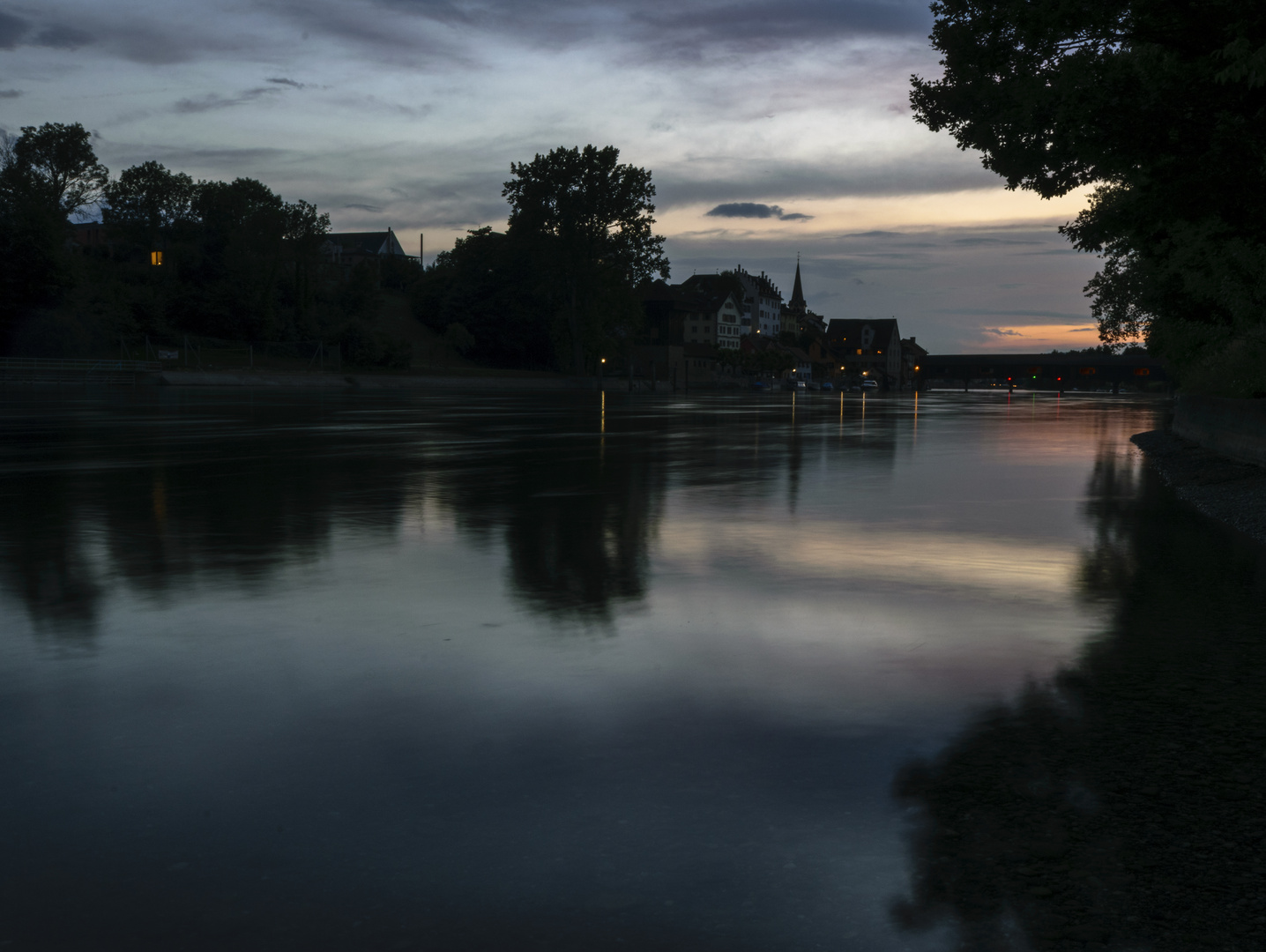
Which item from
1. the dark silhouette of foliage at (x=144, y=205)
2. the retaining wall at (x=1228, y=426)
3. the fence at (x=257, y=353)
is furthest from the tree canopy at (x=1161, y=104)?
the dark silhouette of foliage at (x=144, y=205)

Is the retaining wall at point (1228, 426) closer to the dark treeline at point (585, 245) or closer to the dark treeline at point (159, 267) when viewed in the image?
the dark treeline at point (159, 267)

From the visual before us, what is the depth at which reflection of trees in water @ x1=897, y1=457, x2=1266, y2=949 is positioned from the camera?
3.40 m

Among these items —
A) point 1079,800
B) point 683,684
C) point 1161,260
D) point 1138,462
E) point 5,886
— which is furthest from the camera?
point 1161,260

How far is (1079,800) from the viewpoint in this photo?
4.31 metres

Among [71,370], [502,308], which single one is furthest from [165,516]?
[502,308]

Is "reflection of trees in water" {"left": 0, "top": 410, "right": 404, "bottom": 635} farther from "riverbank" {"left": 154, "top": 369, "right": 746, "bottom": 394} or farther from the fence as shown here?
the fence

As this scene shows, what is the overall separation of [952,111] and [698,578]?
21.6 meters

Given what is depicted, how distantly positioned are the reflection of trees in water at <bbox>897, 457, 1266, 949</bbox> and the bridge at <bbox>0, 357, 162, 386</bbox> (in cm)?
6308

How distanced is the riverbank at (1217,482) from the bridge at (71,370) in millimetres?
54820

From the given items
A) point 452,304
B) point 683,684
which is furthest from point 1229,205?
point 452,304

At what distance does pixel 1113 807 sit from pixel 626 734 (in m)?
1.91

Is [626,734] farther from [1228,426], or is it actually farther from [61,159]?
[61,159]

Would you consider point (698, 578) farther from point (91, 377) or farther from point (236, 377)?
point (236, 377)

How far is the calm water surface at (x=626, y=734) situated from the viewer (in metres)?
3.46
